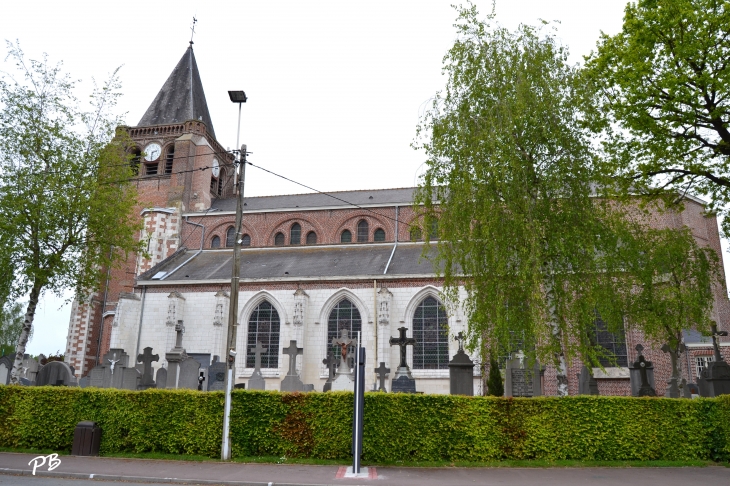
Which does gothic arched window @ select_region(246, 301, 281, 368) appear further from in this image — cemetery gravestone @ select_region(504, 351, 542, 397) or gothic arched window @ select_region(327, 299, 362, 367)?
cemetery gravestone @ select_region(504, 351, 542, 397)

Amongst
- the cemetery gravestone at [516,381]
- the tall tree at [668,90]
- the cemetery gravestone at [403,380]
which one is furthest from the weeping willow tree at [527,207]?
the cemetery gravestone at [516,381]

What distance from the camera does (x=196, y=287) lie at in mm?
25688

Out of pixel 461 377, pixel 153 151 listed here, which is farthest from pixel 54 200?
pixel 153 151

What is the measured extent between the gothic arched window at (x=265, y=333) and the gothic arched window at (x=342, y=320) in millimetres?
2444

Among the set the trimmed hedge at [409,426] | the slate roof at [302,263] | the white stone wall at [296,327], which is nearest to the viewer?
the trimmed hedge at [409,426]

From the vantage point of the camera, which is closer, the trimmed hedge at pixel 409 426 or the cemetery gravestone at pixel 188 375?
the trimmed hedge at pixel 409 426

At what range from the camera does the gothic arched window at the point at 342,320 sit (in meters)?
24.0

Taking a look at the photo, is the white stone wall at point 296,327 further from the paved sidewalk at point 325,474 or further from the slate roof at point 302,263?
the paved sidewalk at point 325,474

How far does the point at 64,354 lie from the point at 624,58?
3078 centimetres

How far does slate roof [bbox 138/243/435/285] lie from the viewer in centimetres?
2495

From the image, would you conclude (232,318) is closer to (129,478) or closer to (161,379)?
(129,478)

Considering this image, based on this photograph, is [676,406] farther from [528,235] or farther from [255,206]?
[255,206]

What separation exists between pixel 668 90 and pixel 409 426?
9.31 m

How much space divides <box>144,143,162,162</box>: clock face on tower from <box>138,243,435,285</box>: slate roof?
8.60m
